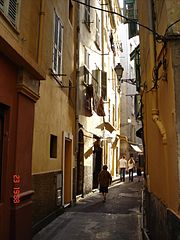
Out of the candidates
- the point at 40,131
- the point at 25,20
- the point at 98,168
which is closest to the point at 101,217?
the point at 40,131

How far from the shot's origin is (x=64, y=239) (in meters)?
8.01

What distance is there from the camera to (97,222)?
1002 cm

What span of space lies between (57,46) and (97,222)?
5.70 meters

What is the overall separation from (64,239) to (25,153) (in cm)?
257

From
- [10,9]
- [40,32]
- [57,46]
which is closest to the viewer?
[10,9]

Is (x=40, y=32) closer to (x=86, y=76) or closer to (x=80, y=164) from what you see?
(x=86, y=76)

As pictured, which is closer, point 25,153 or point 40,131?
point 25,153

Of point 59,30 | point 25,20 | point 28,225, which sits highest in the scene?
point 59,30

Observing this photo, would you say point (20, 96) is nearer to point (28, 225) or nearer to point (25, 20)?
point (25, 20)

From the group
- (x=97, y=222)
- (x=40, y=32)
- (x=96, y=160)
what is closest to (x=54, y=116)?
(x=40, y=32)

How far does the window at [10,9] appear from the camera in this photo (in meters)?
5.92

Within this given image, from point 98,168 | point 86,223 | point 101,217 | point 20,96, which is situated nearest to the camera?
point 20,96

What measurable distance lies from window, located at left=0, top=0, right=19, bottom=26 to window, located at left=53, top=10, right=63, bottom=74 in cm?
389

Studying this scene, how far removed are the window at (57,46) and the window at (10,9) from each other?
3892 mm
